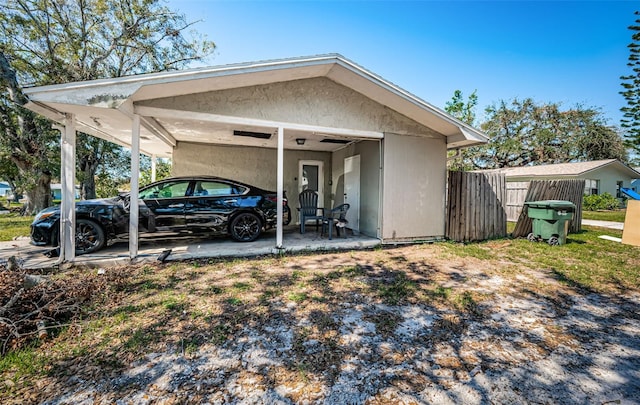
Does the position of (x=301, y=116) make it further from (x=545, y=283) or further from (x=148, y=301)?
(x=545, y=283)

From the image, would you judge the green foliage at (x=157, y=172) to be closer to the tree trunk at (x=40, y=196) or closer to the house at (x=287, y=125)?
the tree trunk at (x=40, y=196)

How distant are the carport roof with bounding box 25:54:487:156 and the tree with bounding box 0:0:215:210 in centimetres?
808

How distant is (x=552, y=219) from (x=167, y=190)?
8980 millimetres

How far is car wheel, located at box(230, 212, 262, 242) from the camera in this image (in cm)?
623

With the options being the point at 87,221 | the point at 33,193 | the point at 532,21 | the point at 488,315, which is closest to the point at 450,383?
the point at 488,315

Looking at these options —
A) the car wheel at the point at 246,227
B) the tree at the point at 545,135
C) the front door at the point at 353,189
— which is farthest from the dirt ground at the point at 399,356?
the tree at the point at 545,135

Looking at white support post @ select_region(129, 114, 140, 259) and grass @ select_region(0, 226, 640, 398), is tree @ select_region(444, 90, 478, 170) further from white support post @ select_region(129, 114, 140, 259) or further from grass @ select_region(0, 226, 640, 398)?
white support post @ select_region(129, 114, 140, 259)

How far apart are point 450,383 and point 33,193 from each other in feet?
57.9

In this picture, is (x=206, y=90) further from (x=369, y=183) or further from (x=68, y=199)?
(x=369, y=183)

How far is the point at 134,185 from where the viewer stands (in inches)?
180

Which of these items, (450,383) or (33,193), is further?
(33,193)

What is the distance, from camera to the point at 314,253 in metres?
5.77

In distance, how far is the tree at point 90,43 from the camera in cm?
1064

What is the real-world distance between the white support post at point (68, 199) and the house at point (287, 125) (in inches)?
0.9
